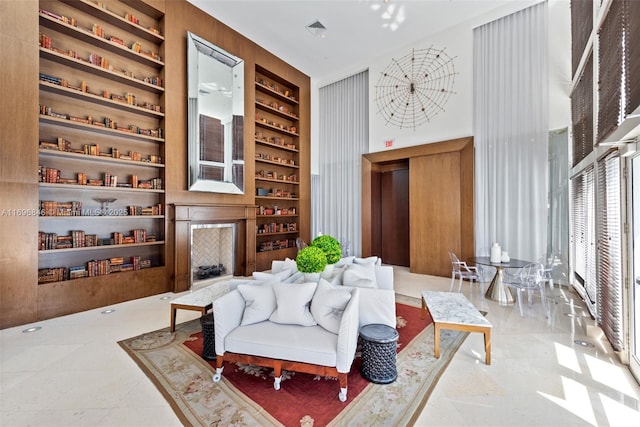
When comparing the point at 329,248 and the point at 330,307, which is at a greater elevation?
the point at 329,248

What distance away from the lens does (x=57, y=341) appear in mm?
3135

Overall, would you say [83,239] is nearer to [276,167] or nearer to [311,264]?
[311,264]

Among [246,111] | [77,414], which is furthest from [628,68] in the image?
[246,111]

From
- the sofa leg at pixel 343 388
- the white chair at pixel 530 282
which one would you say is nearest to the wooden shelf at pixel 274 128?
the white chair at pixel 530 282

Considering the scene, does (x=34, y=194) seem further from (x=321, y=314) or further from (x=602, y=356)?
(x=602, y=356)

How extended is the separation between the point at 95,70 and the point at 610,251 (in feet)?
23.1

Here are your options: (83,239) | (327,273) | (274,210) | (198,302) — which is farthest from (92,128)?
(327,273)

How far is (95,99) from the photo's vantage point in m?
4.31

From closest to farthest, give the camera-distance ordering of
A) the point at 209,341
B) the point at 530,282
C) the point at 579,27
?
the point at 209,341
the point at 530,282
the point at 579,27

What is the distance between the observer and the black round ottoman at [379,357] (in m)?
2.34

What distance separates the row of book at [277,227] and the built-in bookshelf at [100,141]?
245 cm

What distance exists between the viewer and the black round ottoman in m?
2.34

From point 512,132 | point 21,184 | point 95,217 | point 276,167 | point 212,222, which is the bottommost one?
point 212,222

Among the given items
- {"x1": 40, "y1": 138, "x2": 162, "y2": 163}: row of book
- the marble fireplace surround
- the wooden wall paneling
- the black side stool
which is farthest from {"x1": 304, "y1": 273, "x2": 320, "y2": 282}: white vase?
{"x1": 40, "y1": 138, "x2": 162, "y2": 163}: row of book
